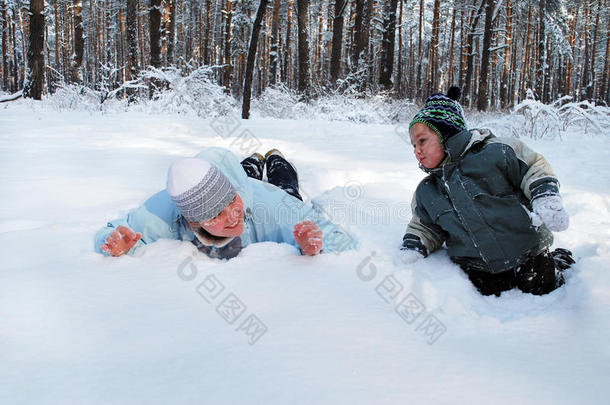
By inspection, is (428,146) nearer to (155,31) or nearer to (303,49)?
(303,49)

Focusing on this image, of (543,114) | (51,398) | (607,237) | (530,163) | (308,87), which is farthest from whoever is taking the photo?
(308,87)

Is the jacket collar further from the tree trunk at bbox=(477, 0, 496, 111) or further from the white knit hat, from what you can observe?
the tree trunk at bbox=(477, 0, 496, 111)

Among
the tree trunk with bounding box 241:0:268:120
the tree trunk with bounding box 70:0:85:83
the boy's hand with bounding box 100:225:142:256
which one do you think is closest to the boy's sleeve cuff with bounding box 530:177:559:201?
the boy's hand with bounding box 100:225:142:256

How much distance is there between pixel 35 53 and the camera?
27.5 ft

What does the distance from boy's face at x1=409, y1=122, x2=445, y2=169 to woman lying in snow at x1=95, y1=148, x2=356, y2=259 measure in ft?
1.75

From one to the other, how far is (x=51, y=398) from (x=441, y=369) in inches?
34.4

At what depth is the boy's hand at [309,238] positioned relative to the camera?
1614mm

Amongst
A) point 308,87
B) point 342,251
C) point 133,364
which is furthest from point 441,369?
point 308,87

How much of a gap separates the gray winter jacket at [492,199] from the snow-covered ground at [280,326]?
6.4 inches

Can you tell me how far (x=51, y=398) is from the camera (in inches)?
32.6

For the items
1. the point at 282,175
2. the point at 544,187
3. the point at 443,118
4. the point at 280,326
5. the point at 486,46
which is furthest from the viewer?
the point at 486,46

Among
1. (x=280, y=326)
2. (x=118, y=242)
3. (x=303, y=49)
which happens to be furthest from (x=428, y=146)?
(x=303, y=49)

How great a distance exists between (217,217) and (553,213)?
129 centimetres

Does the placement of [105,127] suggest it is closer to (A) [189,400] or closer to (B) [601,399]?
(A) [189,400]
